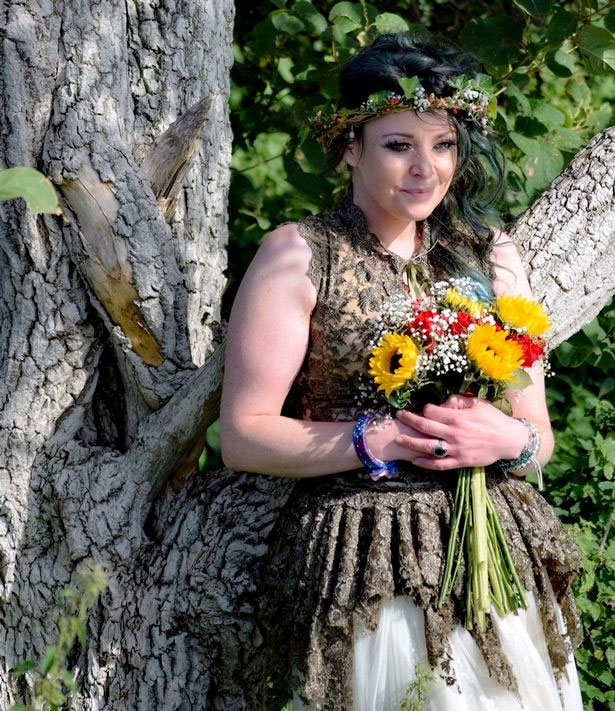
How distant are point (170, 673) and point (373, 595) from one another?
78cm

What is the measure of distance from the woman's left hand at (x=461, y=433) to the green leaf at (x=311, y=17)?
5.96 feet

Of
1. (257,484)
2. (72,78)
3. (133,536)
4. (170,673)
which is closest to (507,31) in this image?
(72,78)

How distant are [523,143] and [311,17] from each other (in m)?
0.88

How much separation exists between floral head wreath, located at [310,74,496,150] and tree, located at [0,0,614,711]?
425 millimetres

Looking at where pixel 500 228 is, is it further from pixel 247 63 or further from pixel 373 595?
pixel 247 63

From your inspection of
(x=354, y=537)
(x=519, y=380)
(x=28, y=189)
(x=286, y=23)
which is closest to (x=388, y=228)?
(x=519, y=380)

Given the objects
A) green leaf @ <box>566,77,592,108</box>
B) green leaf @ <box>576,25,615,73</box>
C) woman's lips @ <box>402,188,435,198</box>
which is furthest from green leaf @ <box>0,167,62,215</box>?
green leaf @ <box>566,77,592,108</box>

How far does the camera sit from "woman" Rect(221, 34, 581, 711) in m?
2.20

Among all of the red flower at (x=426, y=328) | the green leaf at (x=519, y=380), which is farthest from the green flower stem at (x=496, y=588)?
the red flower at (x=426, y=328)

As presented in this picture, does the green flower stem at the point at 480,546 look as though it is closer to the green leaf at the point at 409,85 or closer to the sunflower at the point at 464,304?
the sunflower at the point at 464,304

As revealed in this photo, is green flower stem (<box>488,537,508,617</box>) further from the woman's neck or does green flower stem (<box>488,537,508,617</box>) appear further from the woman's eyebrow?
the woman's eyebrow

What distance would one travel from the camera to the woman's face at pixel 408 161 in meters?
2.37

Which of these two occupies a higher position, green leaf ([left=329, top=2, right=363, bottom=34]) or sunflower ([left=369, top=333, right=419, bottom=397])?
green leaf ([left=329, top=2, right=363, bottom=34])

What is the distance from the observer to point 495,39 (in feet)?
11.2
